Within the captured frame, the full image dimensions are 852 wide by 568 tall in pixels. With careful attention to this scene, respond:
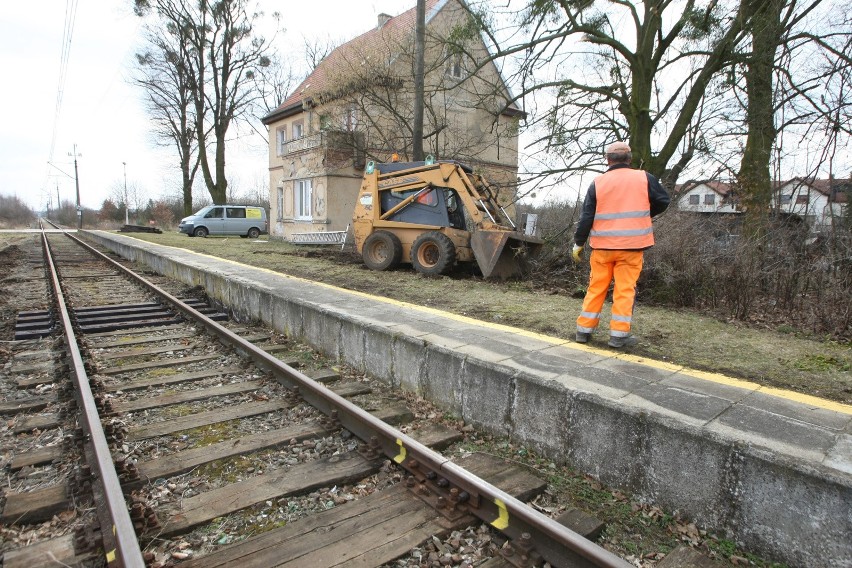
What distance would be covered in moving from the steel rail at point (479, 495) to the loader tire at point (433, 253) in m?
5.44

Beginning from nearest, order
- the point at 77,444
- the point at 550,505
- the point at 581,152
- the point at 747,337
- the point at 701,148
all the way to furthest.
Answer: the point at 550,505 → the point at 77,444 → the point at 747,337 → the point at 701,148 → the point at 581,152

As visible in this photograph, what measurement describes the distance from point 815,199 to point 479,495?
8444mm

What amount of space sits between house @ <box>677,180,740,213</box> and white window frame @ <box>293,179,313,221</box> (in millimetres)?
16861

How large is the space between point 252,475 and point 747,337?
4.78 m

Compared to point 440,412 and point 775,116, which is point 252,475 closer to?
point 440,412

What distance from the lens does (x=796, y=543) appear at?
2330 mm

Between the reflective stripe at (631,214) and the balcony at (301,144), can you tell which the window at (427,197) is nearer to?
the reflective stripe at (631,214)

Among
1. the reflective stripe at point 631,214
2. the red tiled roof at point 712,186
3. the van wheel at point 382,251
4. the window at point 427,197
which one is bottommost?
the van wheel at point 382,251

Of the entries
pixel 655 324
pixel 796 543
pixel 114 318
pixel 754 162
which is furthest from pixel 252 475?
pixel 754 162

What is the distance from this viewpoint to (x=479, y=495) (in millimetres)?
2729

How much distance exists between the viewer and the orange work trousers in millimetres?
4309

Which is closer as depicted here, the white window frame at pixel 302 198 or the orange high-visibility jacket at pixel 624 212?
the orange high-visibility jacket at pixel 624 212

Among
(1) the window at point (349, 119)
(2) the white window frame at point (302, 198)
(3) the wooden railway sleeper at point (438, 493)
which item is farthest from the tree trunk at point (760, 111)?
(2) the white window frame at point (302, 198)

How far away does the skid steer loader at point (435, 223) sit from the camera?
9180mm
